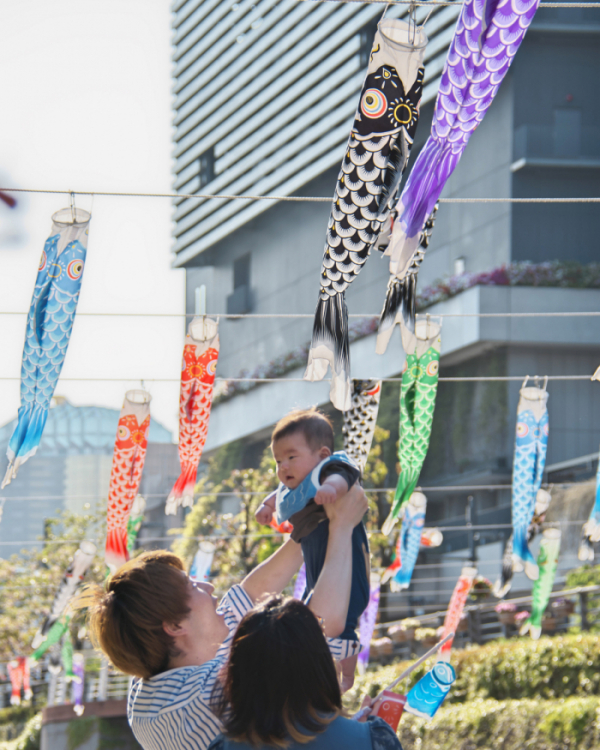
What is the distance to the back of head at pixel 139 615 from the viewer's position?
2.19m

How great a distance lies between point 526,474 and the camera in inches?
283

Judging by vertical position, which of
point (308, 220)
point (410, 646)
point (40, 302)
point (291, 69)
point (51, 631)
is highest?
point (291, 69)

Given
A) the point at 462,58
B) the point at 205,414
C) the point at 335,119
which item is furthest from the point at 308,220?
the point at 462,58

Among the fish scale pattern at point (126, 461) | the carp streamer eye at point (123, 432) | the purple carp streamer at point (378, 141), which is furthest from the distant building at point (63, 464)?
the purple carp streamer at point (378, 141)

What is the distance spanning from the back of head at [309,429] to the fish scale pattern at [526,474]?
4.18 meters

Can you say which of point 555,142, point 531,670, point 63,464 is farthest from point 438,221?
point 63,464

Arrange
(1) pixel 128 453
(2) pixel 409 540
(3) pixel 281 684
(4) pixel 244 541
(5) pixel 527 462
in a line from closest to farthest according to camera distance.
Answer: (3) pixel 281 684, (1) pixel 128 453, (5) pixel 527 462, (2) pixel 409 540, (4) pixel 244 541

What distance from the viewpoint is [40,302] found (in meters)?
4.99

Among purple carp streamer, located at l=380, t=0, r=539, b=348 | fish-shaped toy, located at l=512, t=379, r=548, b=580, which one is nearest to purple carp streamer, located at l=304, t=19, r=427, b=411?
purple carp streamer, located at l=380, t=0, r=539, b=348

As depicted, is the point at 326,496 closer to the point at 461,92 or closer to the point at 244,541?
the point at 461,92

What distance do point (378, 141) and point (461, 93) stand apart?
38 cm

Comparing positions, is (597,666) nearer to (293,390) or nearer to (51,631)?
(51,631)

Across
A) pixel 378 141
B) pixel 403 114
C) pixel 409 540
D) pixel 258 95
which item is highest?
pixel 258 95

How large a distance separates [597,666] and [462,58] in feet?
26.7
